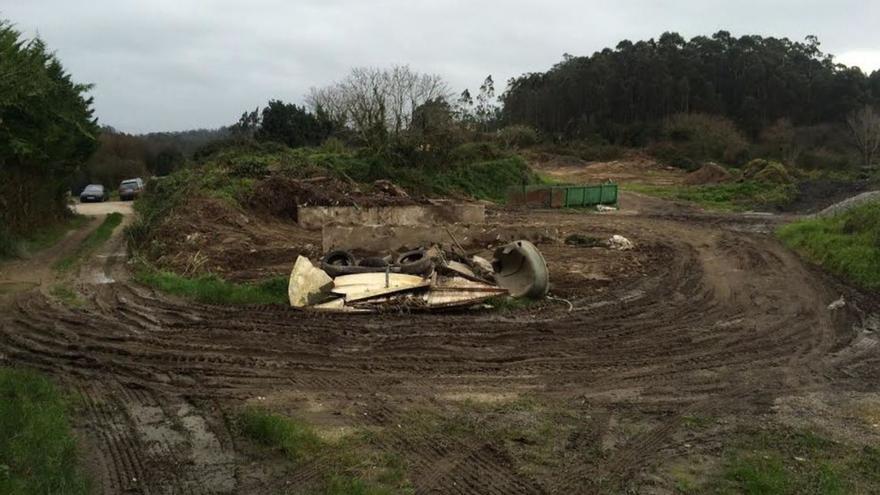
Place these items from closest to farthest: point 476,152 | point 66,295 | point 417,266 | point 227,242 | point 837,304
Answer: point 837,304, point 417,266, point 66,295, point 227,242, point 476,152

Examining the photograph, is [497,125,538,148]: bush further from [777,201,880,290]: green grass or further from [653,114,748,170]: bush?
[777,201,880,290]: green grass

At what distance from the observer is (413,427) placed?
7.29 meters

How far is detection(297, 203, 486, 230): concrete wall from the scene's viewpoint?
2491 cm

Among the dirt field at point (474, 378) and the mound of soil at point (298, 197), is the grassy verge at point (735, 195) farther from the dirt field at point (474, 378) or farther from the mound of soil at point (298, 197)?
the dirt field at point (474, 378)

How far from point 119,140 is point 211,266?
6225cm

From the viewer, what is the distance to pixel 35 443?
629 centimetres

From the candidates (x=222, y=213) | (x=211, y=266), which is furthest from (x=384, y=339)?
(x=222, y=213)

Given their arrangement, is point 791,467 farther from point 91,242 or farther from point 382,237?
point 91,242

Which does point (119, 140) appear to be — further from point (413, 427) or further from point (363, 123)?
point (413, 427)

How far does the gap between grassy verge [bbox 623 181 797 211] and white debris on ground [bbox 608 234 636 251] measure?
16.5m

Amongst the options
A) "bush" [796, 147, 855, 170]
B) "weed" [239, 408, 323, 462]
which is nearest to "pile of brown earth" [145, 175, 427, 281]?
"weed" [239, 408, 323, 462]

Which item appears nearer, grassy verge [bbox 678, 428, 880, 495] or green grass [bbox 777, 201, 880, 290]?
grassy verge [bbox 678, 428, 880, 495]

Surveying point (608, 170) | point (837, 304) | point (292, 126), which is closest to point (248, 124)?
point (292, 126)

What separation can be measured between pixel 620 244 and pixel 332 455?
1523 cm
